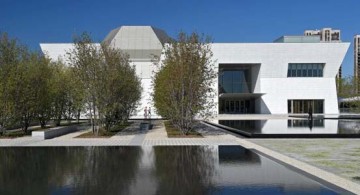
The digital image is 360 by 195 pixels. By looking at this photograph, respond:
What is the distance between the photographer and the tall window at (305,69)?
199 ft

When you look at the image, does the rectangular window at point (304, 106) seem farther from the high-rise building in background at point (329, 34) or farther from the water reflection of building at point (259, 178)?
the high-rise building in background at point (329, 34)

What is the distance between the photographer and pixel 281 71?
60.3 metres

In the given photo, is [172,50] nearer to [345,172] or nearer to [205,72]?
[205,72]

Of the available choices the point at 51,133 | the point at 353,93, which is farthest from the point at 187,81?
the point at 353,93

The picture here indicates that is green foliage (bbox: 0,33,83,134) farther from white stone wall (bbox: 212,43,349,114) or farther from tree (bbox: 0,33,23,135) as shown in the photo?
white stone wall (bbox: 212,43,349,114)

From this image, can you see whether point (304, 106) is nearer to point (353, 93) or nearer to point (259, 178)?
point (353, 93)

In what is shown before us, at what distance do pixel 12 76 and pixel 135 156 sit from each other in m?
11.8

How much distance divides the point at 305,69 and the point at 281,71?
13.0ft

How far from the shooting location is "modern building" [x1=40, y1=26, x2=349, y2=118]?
2318 inches

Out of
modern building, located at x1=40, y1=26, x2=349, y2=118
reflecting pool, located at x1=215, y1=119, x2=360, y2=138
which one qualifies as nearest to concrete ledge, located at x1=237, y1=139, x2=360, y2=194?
reflecting pool, located at x1=215, y1=119, x2=360, y2=138

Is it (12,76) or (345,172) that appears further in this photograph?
(12,76)

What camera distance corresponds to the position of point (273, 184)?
8383 millimetres

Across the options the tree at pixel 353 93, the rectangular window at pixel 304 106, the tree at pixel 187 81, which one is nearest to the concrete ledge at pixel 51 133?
the tree at pixel 187 81

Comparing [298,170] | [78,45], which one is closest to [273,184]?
[298,170]
